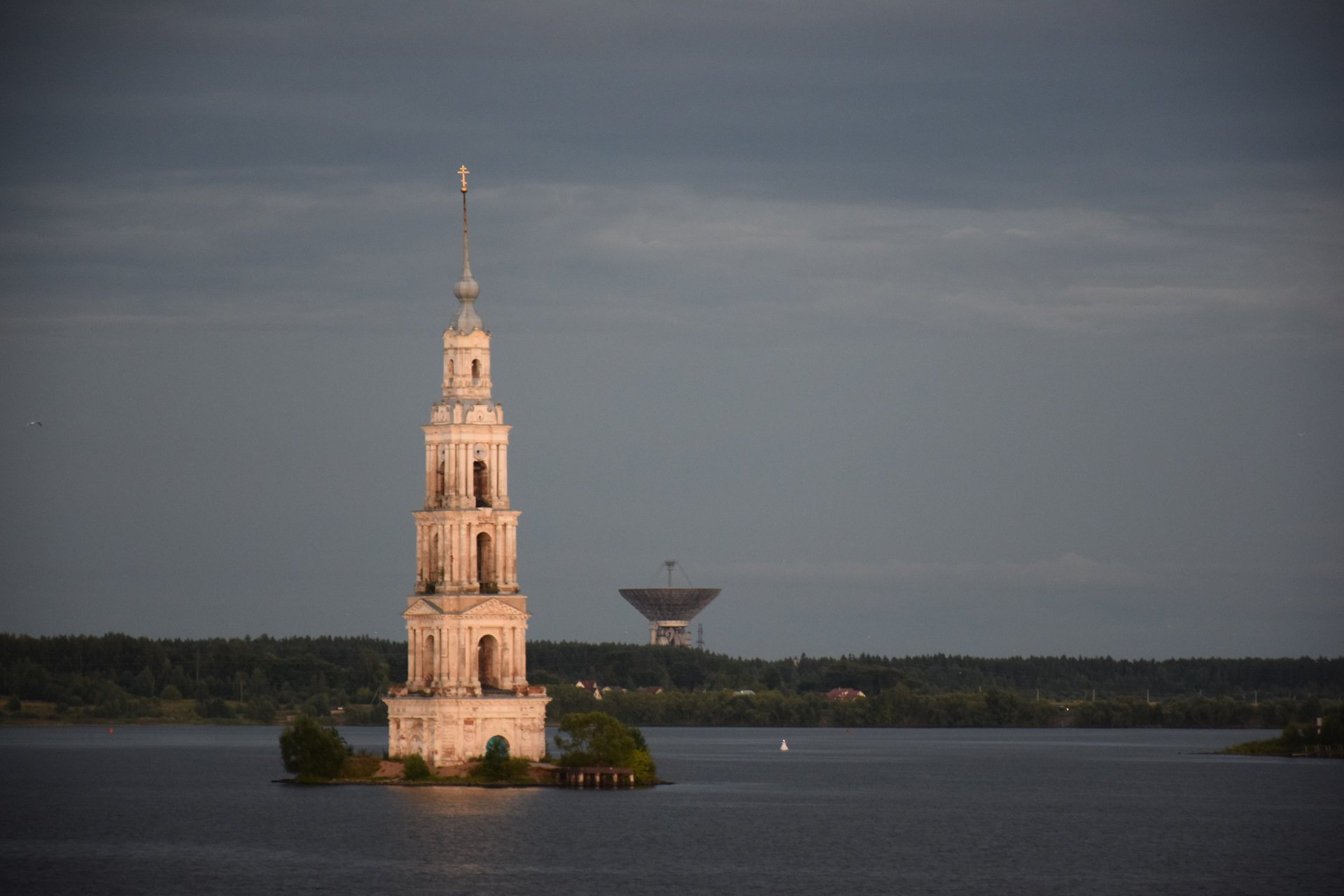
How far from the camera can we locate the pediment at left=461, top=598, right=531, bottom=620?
378 feet

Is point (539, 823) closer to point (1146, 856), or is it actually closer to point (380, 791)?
point (380, 791)

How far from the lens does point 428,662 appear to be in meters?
116

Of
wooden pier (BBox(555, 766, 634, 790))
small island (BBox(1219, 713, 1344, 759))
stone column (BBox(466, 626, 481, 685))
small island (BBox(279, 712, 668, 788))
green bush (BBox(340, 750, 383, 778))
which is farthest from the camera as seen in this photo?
small island (BBox(1219, 713, 1344, 759))

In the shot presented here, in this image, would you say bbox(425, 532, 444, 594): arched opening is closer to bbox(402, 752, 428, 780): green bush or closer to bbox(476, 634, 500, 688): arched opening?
bbox(476, 634, 500, 688): arched opening

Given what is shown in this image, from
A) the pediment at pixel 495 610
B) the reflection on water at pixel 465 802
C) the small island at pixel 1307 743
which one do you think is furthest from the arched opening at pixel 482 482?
the small island at pixel 1307 743

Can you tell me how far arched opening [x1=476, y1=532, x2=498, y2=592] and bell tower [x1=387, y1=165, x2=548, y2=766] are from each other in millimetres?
51

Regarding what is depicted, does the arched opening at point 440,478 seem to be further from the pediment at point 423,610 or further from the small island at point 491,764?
the small island at point 491,764

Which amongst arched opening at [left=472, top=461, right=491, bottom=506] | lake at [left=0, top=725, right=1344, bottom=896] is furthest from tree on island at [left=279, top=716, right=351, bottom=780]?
arched opening at [left=472, top=461, right=491, bottom=506]

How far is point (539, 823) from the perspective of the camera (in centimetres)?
10225

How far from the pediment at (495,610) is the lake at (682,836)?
8.89 metres

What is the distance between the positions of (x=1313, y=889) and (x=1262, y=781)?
65294mm

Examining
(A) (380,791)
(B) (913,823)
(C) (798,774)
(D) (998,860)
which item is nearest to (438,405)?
(A) (380,791)

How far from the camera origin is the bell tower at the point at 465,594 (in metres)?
115

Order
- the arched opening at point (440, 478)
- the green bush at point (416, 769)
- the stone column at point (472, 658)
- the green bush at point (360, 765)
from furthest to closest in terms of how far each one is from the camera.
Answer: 1. the arched opening at point (440, 478)
2. the green bush at point (360, 765)
3. the stone column at point (472, 658)
4. the green bush at point (416, 769)
